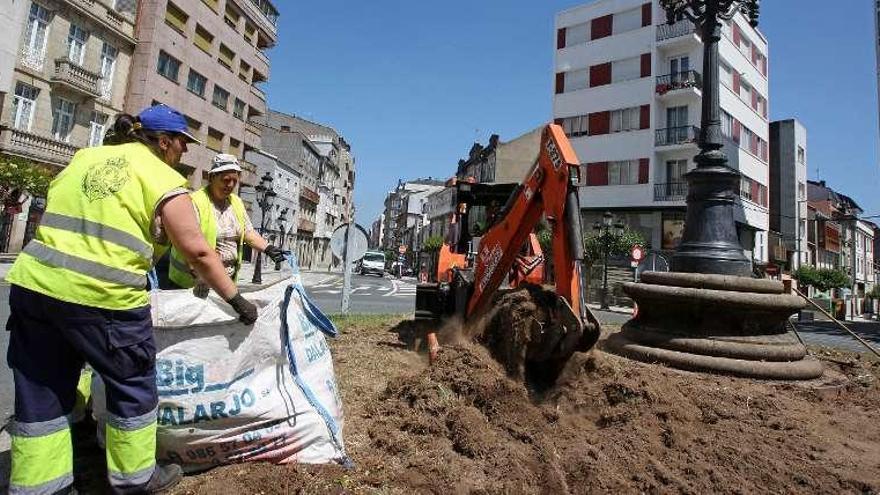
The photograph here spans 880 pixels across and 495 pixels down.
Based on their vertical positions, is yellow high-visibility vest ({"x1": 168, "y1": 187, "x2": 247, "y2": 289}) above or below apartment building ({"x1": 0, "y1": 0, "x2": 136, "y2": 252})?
below

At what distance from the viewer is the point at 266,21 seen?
4025 centimetres

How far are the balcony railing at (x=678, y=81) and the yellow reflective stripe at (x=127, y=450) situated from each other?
3132 cm

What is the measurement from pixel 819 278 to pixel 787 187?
7.35 m

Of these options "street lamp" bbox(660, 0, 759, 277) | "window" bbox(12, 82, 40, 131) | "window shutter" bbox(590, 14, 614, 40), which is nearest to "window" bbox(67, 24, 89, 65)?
"window" bbox(12, 82, 40, 131)

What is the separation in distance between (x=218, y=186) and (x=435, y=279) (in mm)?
3737

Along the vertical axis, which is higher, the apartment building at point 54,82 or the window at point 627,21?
the window at point 627,21

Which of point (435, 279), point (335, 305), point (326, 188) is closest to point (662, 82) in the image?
point (335, 305)

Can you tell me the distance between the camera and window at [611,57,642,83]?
30.4 m

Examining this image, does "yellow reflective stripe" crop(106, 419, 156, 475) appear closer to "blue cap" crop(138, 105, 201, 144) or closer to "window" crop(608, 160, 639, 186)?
"blue cap" crop(138, 105, 201, 144)

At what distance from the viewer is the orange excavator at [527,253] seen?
3.82m

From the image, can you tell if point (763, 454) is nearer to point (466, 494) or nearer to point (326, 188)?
point (466, 494)

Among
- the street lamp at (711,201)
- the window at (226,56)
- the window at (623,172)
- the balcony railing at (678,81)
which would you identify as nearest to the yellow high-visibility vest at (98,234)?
the street lamp at (711,201)

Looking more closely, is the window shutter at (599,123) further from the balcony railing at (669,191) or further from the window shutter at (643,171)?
the balcony railing at (669,191)

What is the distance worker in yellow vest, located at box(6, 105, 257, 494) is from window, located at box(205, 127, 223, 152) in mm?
35038
